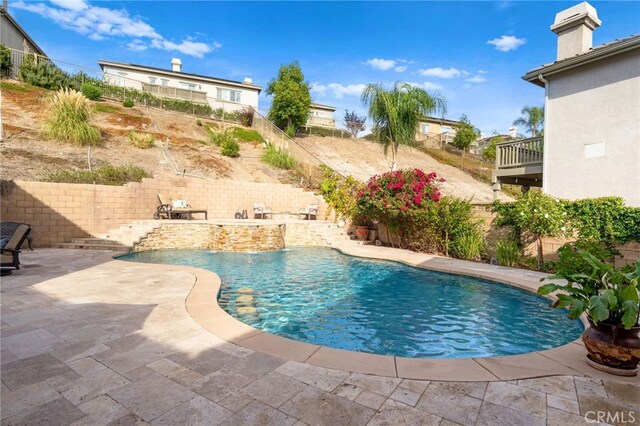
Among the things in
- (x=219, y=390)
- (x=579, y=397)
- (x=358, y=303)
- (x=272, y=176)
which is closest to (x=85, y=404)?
(x=219, y=390)

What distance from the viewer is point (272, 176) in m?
18.2

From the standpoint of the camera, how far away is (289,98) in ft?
86.4

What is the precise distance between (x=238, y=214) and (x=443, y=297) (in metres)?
10.9

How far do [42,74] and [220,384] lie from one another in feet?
82.4

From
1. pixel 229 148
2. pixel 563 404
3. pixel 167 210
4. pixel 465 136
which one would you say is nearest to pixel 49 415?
pixel 563 404

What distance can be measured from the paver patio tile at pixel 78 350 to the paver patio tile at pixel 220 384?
120 centimetres

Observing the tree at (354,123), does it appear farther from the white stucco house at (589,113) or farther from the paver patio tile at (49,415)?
the paver patio tile at (49,415)

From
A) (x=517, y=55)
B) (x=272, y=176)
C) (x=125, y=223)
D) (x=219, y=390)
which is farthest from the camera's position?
(x=272, y=176)

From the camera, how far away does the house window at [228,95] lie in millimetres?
31994

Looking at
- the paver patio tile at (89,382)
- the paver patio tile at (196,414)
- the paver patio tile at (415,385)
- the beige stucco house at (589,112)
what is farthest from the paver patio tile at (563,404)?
the beige stucco house at (589,112)

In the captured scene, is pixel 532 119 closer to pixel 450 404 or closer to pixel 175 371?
pixel 450 404

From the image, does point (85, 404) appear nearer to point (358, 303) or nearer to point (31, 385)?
point (31, 385)

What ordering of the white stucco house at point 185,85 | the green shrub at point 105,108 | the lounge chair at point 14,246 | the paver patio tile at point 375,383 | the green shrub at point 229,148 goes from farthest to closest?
1. the white stucco house at point 185,85
2. the green shrub at point 105,108
3. the green shrub at point 229,148
4. the lounge chair at point 14,246
5. the paver patio tile at point 375,383

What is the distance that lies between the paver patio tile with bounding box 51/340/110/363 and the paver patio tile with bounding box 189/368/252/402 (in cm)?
120
